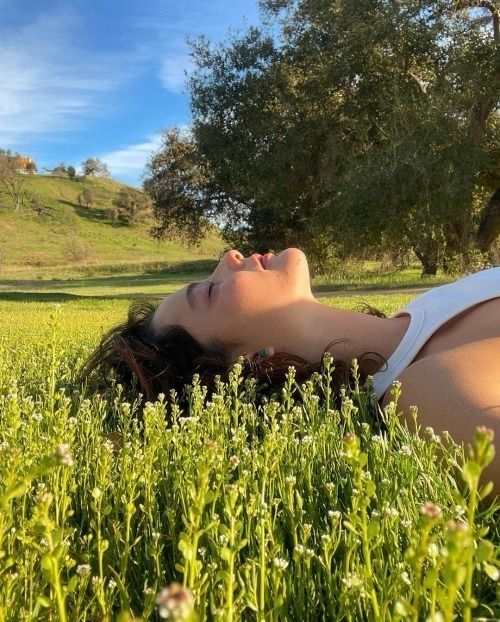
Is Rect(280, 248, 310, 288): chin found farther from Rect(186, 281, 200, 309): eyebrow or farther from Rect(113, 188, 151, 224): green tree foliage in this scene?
Rect(113, 188, 151, 224): green tree foliage

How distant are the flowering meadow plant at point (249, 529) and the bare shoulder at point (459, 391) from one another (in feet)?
0.42

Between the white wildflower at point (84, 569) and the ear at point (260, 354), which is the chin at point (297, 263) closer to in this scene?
the ear at point (260, 354)

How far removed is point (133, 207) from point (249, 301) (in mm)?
108242

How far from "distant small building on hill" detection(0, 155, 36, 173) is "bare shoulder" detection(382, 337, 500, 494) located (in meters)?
132

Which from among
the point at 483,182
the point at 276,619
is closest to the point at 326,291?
the point at 483,182

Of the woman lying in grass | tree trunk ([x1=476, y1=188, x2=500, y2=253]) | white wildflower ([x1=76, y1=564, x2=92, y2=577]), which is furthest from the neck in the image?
tree trunk ([x1=476, y1=188, x2=500, y2=253])

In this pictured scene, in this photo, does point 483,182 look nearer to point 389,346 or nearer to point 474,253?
point 474,253

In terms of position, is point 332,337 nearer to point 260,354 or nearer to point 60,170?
point 260,354

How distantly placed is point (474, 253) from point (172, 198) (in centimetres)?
1699

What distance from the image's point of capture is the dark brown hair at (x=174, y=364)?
323 cm

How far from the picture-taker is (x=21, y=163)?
12900 cm

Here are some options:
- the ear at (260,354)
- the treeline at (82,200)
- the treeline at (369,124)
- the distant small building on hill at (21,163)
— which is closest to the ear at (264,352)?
the ear at (260,354)

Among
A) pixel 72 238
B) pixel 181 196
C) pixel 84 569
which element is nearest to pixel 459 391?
pixel 84 569

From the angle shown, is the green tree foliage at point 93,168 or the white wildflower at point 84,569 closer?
the white wildflower at point 84,569
